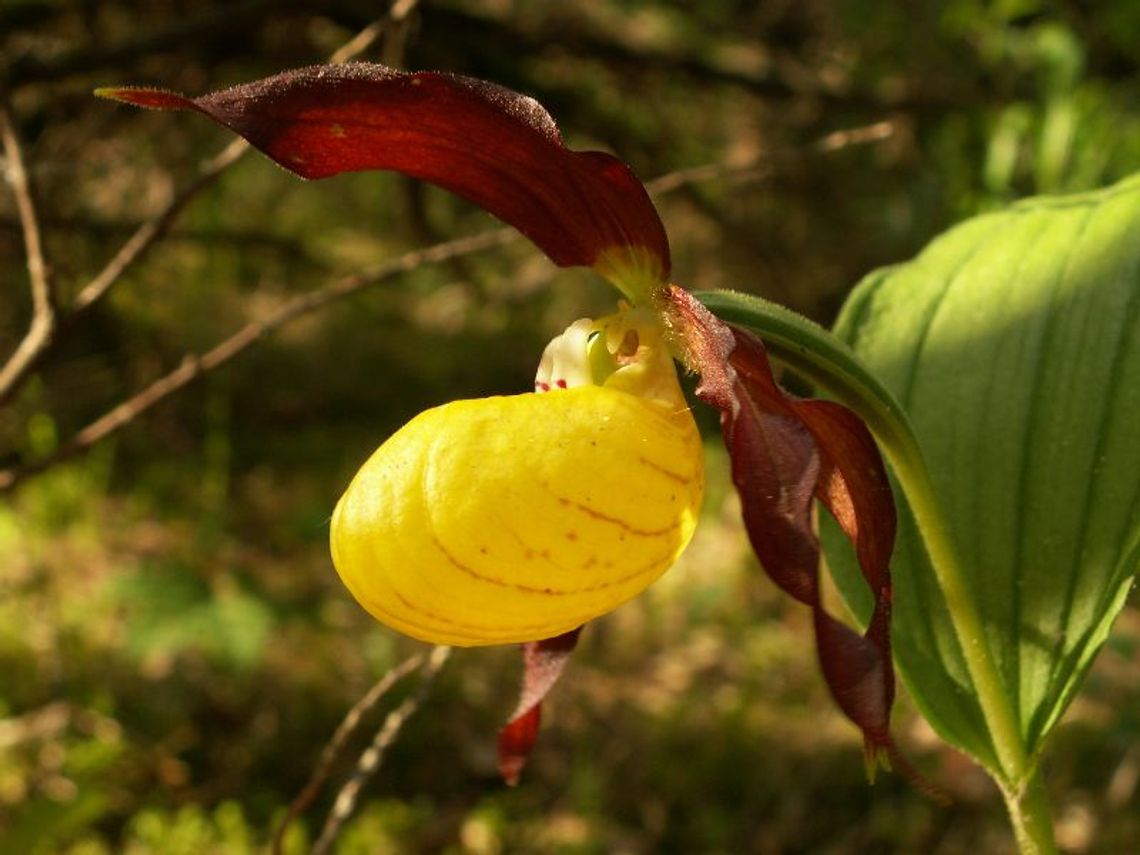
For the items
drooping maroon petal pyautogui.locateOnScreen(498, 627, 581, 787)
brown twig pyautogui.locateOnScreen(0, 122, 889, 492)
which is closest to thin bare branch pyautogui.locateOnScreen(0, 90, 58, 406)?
brown twig pyautogui.locateOnScreen(0, 122, 889, 492)

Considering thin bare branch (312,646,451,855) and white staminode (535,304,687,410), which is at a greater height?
white staminode (535,304,687,410)

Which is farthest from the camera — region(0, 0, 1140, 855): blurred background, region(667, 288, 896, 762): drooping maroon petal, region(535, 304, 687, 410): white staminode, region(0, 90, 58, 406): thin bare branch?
region(0, 0, 1140, 855): blurred background

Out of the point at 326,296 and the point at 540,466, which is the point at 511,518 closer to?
the point at 540,466

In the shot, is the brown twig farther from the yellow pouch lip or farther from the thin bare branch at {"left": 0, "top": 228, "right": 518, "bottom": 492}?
the yellow pouch lip

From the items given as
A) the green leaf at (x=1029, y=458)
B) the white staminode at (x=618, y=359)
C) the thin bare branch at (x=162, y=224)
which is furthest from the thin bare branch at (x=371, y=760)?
the thin bare branch at (x=162, y=224)

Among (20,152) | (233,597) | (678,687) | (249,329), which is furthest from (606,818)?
(20,152)

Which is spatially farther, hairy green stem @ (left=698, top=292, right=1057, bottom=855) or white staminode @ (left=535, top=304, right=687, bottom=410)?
white staminode @ (left=535, top=304, right=687, bottom=410)
